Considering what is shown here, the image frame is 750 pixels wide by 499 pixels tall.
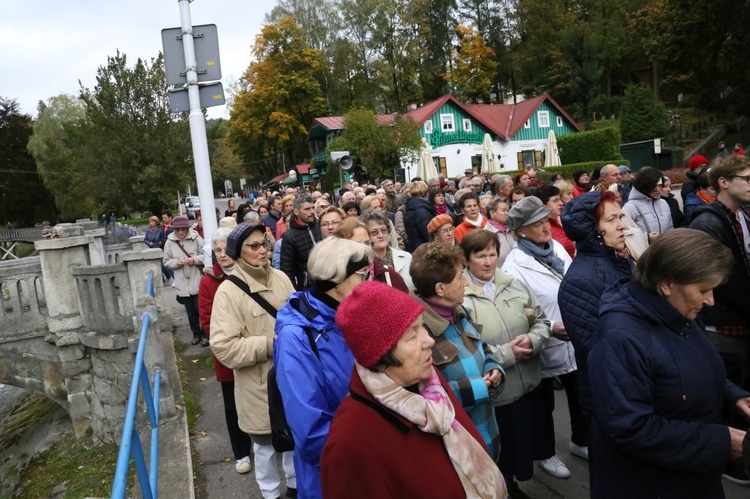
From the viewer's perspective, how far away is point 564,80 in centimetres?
4597

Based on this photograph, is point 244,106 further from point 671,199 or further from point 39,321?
point 671,199

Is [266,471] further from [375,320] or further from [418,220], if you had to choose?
[418,220]

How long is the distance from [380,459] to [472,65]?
166 ft

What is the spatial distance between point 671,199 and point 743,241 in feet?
11.8

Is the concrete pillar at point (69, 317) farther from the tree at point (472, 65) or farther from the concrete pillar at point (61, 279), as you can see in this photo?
the tree at point (472, 65)

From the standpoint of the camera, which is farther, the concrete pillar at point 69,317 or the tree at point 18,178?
the tree at point 18,178

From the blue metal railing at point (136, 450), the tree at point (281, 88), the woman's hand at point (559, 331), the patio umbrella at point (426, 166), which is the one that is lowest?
the blue metal railing at point (136, 450)

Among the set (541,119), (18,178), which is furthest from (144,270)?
(18,178)

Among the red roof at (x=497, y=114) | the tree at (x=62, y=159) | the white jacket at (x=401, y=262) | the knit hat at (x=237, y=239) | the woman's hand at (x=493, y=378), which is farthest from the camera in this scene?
the tree at (x=62, y=159)

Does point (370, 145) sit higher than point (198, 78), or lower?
higher

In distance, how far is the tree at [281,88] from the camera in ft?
154

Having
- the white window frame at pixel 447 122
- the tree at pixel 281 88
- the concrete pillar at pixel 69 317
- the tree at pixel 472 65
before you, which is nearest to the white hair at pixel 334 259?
the concrete pillar at pixel 69 317

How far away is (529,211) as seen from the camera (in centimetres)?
403

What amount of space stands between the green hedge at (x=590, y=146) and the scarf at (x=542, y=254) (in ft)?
101
